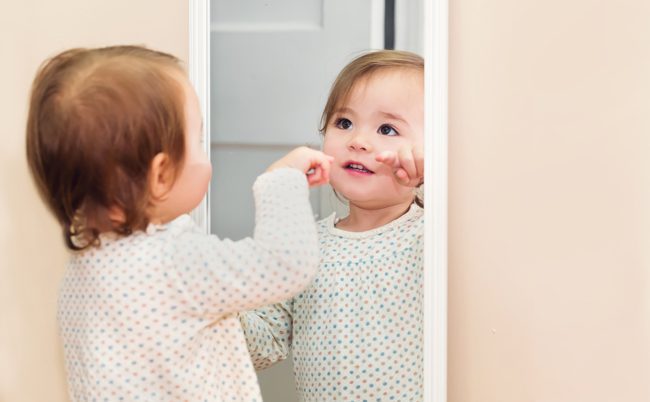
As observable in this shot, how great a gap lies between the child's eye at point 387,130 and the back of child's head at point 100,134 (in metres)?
0.29

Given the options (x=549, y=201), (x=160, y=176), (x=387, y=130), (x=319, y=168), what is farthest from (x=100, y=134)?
(x=549, y=201)

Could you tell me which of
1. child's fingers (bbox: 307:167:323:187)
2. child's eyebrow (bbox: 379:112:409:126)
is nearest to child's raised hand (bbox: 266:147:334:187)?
child's fingers (bbox: 307:167:323:187)

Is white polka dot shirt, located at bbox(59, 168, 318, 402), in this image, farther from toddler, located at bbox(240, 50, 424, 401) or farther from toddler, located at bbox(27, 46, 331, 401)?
toddler, located at bbox(240, 50, 424, 401)

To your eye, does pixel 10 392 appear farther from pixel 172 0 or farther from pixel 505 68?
pixel 505 68

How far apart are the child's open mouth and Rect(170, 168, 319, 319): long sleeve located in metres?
0.21

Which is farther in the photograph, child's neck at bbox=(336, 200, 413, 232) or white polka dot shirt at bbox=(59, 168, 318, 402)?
child's neck at bbox=(336, 200, 413, 232)

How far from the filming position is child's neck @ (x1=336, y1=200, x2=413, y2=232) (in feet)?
3.85

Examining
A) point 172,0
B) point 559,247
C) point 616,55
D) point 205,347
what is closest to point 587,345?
point 559,247

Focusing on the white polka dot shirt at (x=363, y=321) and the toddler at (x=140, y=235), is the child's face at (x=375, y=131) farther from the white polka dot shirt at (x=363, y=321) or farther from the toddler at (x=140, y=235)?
the toddler at (x=140, y=235)

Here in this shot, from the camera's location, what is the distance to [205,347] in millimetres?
987

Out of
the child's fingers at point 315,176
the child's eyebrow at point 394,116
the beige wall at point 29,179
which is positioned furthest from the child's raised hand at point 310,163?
the beige wall at point 29,179

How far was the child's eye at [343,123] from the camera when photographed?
45.9 inches

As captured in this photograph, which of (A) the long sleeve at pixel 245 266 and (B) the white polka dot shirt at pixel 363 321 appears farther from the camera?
(B) the white polka dot shirt at pixel 363 321

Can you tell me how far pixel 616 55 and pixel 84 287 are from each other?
68cm
